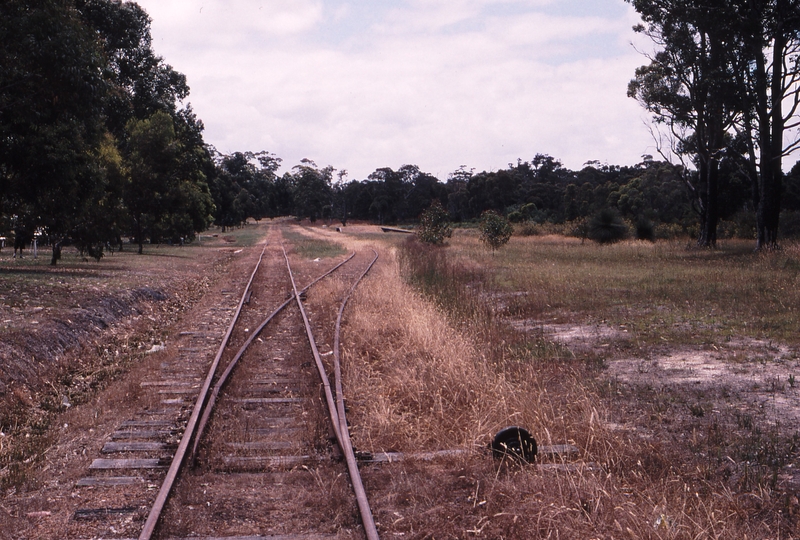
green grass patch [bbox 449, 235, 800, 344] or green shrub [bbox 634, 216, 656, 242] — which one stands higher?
green shrub [bbox 634, 216, 656, 242]

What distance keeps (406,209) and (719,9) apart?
78.2 metres

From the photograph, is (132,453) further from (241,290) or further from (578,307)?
(241,290)

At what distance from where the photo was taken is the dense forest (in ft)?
48.4

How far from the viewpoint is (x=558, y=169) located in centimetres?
10981

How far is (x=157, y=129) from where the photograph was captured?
31.5 metres

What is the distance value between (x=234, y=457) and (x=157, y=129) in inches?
1148

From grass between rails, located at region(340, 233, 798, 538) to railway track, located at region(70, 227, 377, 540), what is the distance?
39cm

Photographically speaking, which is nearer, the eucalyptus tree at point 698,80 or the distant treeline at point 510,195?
the eucalyptus tree at point 698,80

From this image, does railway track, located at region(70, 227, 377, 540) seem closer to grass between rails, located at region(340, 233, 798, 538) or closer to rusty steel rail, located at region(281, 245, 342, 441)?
rusty steel rail, located at region(281, 245, 342, 441)

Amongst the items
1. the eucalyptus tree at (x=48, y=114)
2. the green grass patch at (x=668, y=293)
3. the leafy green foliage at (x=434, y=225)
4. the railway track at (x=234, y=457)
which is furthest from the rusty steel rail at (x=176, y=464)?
the leafy green foliage at (x=434, y=225)

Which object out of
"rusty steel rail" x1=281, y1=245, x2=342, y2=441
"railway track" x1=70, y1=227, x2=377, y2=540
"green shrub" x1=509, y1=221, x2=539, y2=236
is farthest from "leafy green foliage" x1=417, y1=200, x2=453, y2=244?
"railway track" x1=70, y1=227, x2=377, y2=540

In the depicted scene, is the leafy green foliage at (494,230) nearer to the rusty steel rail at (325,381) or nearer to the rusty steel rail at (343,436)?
the rusty steel rail at (325,381)

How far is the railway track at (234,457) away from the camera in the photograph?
14.4 feet

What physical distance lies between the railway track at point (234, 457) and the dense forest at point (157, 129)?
28.2ft
